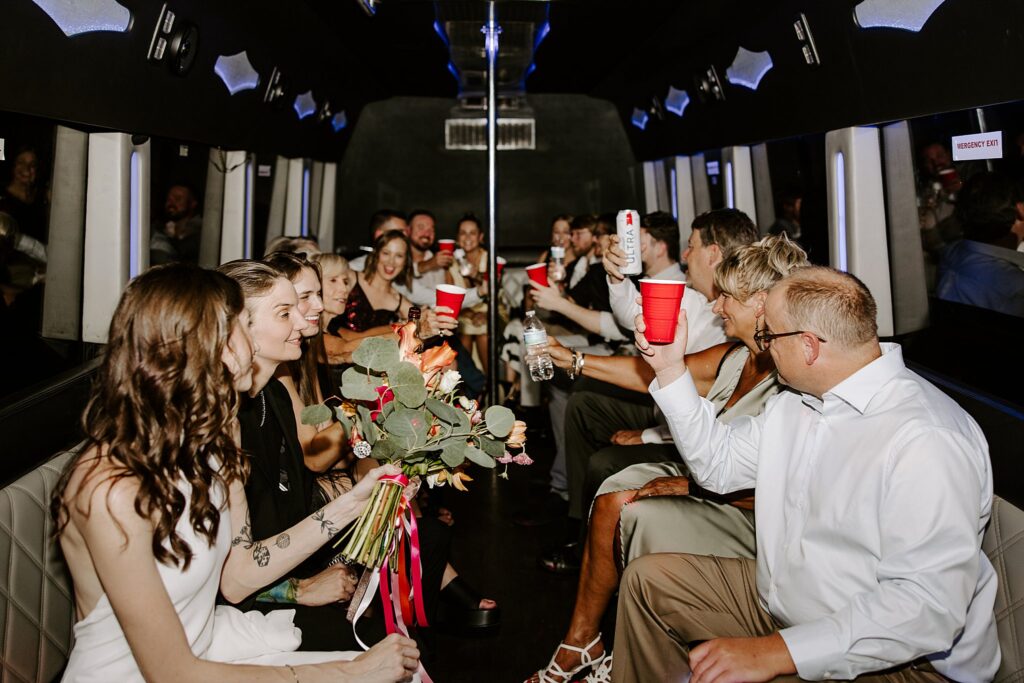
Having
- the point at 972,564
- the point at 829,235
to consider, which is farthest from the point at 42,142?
the point at 829,235

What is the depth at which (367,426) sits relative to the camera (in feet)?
6.79

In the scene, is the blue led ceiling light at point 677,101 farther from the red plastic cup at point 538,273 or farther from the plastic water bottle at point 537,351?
the plastic water bottle at point 537,351

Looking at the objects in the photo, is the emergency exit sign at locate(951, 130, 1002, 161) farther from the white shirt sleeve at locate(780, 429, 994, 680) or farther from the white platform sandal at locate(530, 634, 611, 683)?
the white platform sandal at locate(530, 634, 611, 683)

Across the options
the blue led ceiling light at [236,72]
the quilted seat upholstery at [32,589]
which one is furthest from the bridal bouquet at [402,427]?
the blue led ceiling light at [236,72]

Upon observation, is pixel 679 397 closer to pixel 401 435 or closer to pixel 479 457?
pixel 479 457

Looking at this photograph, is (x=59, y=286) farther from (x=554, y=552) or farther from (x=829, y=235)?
(x=829, y=235)

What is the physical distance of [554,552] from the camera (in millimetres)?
3838

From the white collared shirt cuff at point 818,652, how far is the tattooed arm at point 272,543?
3.25 feet

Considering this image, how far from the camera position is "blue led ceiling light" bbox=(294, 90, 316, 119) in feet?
21.6

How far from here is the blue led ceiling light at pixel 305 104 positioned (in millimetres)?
6598

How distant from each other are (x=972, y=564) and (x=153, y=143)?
3875 millimetres

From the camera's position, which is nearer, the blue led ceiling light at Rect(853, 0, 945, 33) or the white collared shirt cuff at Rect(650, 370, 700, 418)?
the white collared shirt cuff at Rect(650, 370, 700, 418)

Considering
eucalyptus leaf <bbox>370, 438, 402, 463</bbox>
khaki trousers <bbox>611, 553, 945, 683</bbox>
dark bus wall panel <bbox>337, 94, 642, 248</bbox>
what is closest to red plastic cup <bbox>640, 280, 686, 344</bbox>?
khaki trousers <bbox>611, 553, 945, 683</bbox>

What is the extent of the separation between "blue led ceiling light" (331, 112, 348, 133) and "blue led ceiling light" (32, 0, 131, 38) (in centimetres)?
476
